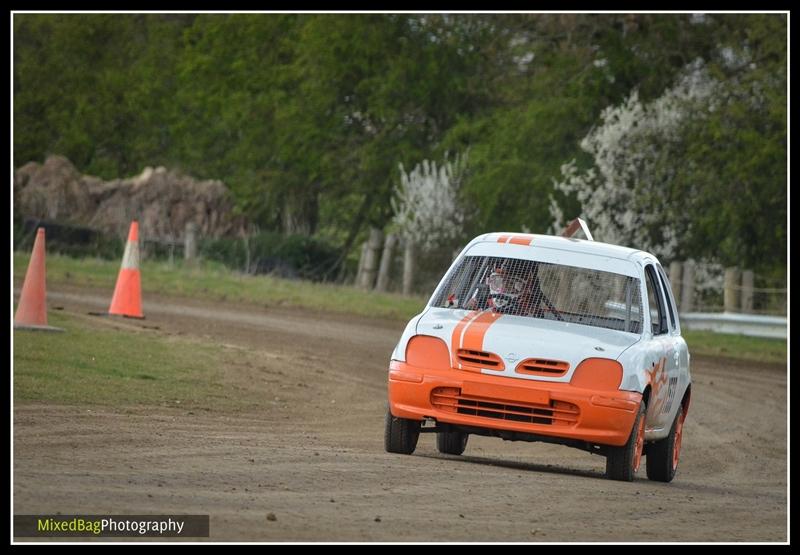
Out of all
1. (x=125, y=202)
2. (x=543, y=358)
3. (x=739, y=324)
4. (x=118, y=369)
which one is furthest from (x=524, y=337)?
(x=125, y=202)

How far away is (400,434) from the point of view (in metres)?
11.9

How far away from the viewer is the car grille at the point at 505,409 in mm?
11125

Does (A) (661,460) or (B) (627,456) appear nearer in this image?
(B) (627,456)

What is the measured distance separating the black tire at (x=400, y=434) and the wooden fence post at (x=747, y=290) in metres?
24.4

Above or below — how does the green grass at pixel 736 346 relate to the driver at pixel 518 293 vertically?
below

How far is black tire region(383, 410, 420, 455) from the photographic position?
11.8 m

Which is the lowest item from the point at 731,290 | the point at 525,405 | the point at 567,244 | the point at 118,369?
the point at 118,369

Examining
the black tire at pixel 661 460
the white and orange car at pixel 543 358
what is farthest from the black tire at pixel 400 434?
the black tire at pixel 661 460

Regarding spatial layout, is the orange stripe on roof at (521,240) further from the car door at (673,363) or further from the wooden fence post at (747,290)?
the wooden fence post at (747,290)

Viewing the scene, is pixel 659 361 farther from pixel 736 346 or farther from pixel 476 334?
pixel 736 346

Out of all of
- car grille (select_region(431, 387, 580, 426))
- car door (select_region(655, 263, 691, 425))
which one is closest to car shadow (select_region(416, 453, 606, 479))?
car door (select_region(655, 263, 691, 425))

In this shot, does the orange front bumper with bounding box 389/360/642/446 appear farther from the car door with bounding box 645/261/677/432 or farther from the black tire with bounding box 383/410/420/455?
the car door with bounding box 645/261/677/432

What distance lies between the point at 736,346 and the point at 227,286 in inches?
425
